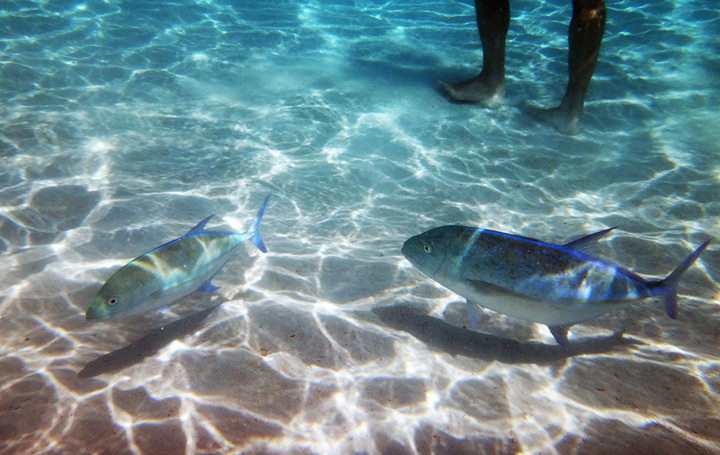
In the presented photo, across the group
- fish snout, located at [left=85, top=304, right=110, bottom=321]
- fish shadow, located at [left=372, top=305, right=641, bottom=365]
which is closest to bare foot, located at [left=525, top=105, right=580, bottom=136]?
fish shadow, located at [left=372, top=305, right=641, bottom=365]

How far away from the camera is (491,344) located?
331cm

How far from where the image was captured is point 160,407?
246cm

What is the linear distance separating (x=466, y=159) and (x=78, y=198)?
6340 millimetres

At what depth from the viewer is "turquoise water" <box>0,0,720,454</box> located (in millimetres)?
2480

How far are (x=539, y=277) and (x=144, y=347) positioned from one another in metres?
3.38

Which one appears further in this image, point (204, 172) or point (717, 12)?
point (717, 12)

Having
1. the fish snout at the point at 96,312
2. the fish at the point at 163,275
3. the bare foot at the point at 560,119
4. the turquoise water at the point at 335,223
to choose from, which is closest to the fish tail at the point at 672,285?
the turquoise water at the point at 335,223

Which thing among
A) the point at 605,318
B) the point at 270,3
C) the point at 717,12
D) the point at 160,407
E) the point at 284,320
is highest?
the point at 270,3

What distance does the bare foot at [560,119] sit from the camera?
278 inches

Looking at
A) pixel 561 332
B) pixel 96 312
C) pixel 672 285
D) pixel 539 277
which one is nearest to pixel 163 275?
pixel 96 312

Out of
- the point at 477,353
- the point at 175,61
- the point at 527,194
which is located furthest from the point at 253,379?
the point at 175,61

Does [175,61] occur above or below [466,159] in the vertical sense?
above

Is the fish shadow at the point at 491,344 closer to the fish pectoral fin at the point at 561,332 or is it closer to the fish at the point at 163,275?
the fish pectoral fin at the point at 561,332

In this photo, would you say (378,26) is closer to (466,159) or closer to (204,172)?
(466,159)
